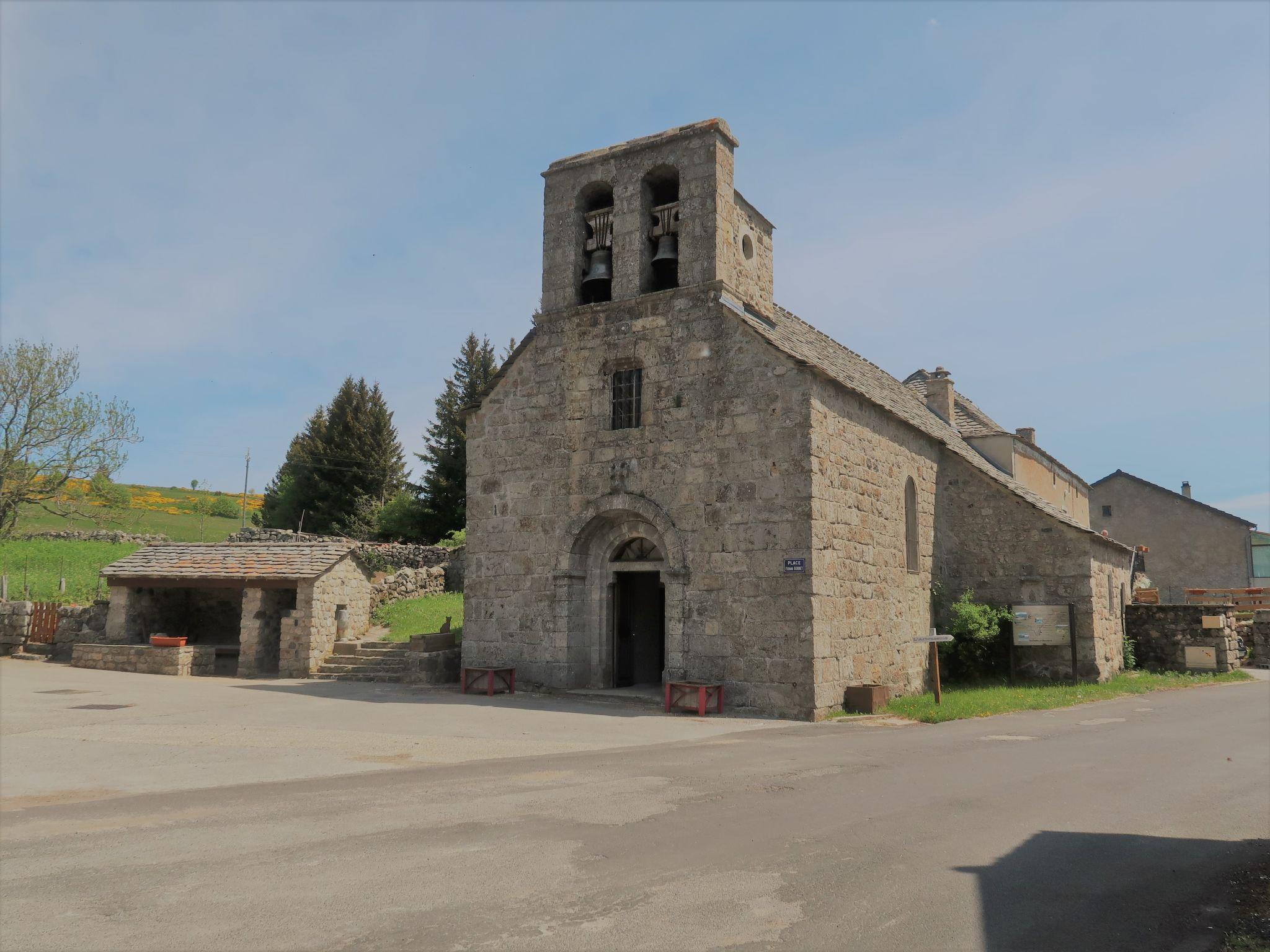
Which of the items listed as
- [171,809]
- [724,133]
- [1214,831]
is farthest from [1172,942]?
[724,133]

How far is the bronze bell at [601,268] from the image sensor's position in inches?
696

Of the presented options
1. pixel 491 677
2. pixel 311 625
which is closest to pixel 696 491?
pixel 491 677

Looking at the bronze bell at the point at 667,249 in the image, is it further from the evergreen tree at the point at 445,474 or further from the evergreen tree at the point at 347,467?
the evergreen tree at the point at 347,467

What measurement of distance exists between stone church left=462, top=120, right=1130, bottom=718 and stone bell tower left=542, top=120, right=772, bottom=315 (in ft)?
0.17

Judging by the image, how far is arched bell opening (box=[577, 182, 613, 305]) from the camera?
17781 millimetres

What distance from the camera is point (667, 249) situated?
56.3ft

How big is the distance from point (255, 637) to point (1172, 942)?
66.8 ft

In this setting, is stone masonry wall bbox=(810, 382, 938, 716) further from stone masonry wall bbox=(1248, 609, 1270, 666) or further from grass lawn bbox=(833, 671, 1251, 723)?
stone masonry wall bbox=(1248, 609, 1270, 666)

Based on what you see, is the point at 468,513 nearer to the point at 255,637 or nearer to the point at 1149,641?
the point at 255,637

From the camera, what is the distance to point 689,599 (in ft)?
51.2

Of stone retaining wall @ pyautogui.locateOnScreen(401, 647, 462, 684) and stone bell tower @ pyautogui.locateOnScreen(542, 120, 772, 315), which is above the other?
stone bell tower @ pyautogui.locateOnScreen(542, 120, 772, 315)

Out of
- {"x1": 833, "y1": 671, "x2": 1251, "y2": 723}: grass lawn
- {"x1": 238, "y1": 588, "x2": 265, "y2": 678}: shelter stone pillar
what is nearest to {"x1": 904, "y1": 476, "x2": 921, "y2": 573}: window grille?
{"x1": 833, "y1": 671, "x2": 1251, "y2": 723}: grass lawn

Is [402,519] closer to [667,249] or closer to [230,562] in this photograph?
[230,562]

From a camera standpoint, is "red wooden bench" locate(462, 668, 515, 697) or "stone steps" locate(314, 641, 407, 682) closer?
"red wooden bench" locate(462, 668, 515, 697)
